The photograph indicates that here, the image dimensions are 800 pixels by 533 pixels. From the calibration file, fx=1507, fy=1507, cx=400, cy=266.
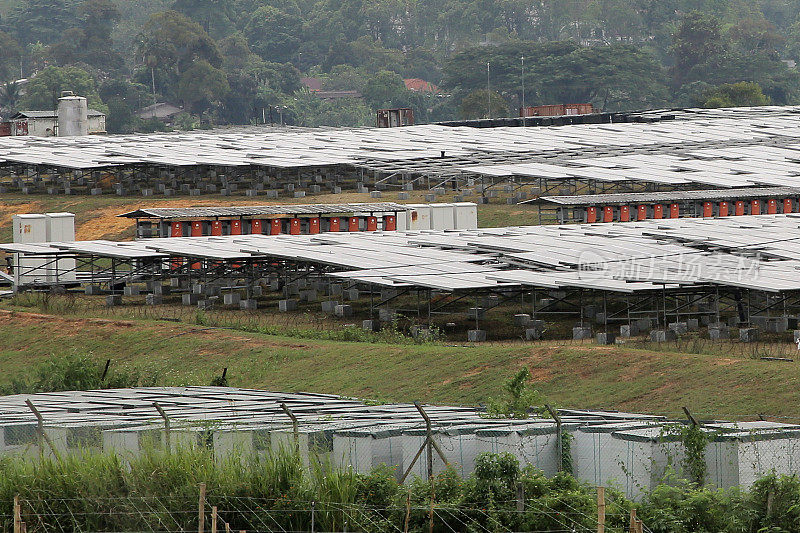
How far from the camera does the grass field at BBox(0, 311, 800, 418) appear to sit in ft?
139

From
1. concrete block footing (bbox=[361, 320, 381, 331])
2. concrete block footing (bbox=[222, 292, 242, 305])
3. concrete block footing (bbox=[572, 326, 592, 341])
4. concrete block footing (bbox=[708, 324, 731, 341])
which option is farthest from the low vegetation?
concrete block footing (bbox=[222, 292, 242, 305])

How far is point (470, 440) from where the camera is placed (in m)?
28.3

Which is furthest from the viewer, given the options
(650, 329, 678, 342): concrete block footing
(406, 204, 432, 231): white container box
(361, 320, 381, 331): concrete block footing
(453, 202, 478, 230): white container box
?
(406, 204, 432, 231): white container box

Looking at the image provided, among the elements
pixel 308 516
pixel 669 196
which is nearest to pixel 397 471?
pixel 308 516

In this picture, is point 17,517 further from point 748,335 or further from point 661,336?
point 748,335

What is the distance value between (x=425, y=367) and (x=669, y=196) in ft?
144

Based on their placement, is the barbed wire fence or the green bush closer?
the barbed wire fence

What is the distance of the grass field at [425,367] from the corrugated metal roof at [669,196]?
3180cm

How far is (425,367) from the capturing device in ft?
160

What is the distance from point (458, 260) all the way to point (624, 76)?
133 m

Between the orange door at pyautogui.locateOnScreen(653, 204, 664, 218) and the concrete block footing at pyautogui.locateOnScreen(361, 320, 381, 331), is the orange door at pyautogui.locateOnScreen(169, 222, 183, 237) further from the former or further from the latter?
the orange door at pyautogui.locateOnScreen(653, 204, 664, 218)

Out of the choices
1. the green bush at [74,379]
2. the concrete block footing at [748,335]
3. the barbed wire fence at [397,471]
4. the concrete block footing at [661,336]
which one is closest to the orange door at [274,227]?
the green bush at [74,379]

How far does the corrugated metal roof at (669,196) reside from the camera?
281 feet

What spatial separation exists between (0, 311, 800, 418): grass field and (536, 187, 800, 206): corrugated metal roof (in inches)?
1252
